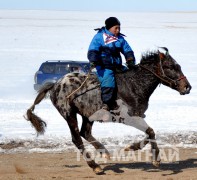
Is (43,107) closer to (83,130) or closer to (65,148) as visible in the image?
(65,148)

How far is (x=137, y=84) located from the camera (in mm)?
10109

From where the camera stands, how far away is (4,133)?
1423 cm

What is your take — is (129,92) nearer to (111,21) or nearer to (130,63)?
(130,63)

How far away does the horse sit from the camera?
998 centimetres

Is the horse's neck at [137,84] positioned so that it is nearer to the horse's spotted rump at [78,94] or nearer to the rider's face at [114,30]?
the horse's spotted rump at [78,94]

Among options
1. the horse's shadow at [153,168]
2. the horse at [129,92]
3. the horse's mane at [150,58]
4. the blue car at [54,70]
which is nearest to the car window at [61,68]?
the blue car at [54,70]

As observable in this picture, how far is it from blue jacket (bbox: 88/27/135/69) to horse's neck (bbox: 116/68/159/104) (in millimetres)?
299

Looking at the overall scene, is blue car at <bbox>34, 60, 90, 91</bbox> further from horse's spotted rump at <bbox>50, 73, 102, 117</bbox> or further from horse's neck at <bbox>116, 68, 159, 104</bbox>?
horse's neck at <bbox>116, 68, 159, 104</bbox>

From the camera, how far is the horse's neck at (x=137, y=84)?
1005 centimetres

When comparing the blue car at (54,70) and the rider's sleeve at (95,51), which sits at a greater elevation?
the blue car at (54,70)

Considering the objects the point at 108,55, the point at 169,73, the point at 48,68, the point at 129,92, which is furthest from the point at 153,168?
A: the point at 48,68

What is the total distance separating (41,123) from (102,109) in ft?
5.61

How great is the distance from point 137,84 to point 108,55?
2.34 feet

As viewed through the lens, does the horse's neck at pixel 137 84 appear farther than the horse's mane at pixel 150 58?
No
